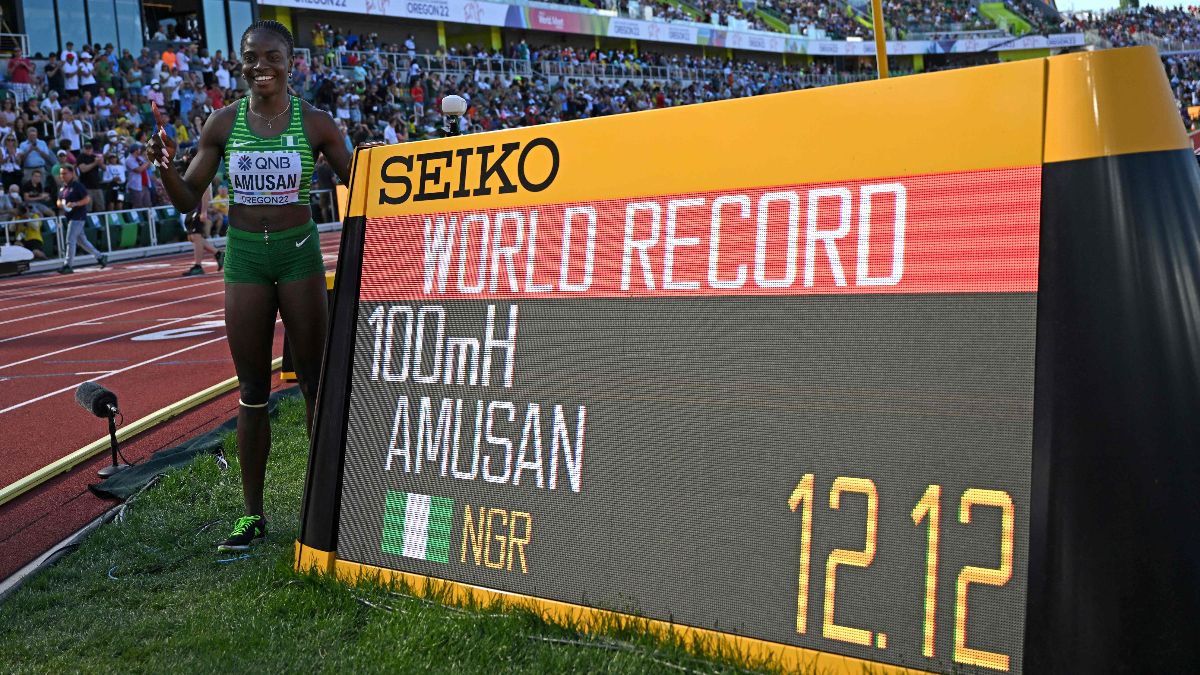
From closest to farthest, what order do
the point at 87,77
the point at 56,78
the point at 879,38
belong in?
the point at 879,38 < the point at 56,78 < the point at 87,77

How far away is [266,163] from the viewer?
4734 millimetres

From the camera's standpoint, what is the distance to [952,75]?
2676 millimetres

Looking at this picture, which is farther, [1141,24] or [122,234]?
[1141,24]

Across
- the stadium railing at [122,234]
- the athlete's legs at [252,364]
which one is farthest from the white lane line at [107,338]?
the athlete's legs at [252,364]

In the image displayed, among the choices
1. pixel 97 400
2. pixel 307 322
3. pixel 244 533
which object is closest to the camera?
pixel 244 533

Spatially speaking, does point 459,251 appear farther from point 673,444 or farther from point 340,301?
point 673,444

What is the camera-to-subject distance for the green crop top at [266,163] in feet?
15.5

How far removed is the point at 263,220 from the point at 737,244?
2408mm

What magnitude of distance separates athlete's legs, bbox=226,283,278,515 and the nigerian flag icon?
1.35m

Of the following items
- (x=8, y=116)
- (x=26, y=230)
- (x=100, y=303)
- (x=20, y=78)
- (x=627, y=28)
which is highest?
(x=627, y=28)

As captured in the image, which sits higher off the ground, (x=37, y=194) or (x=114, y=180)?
(x=114, y=180)

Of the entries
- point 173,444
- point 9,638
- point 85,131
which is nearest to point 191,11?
point 85,131

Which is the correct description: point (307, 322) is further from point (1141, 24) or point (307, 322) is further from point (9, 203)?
point (1141, 24)

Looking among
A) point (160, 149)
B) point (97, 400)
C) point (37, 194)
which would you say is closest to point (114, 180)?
point (37, 194)
